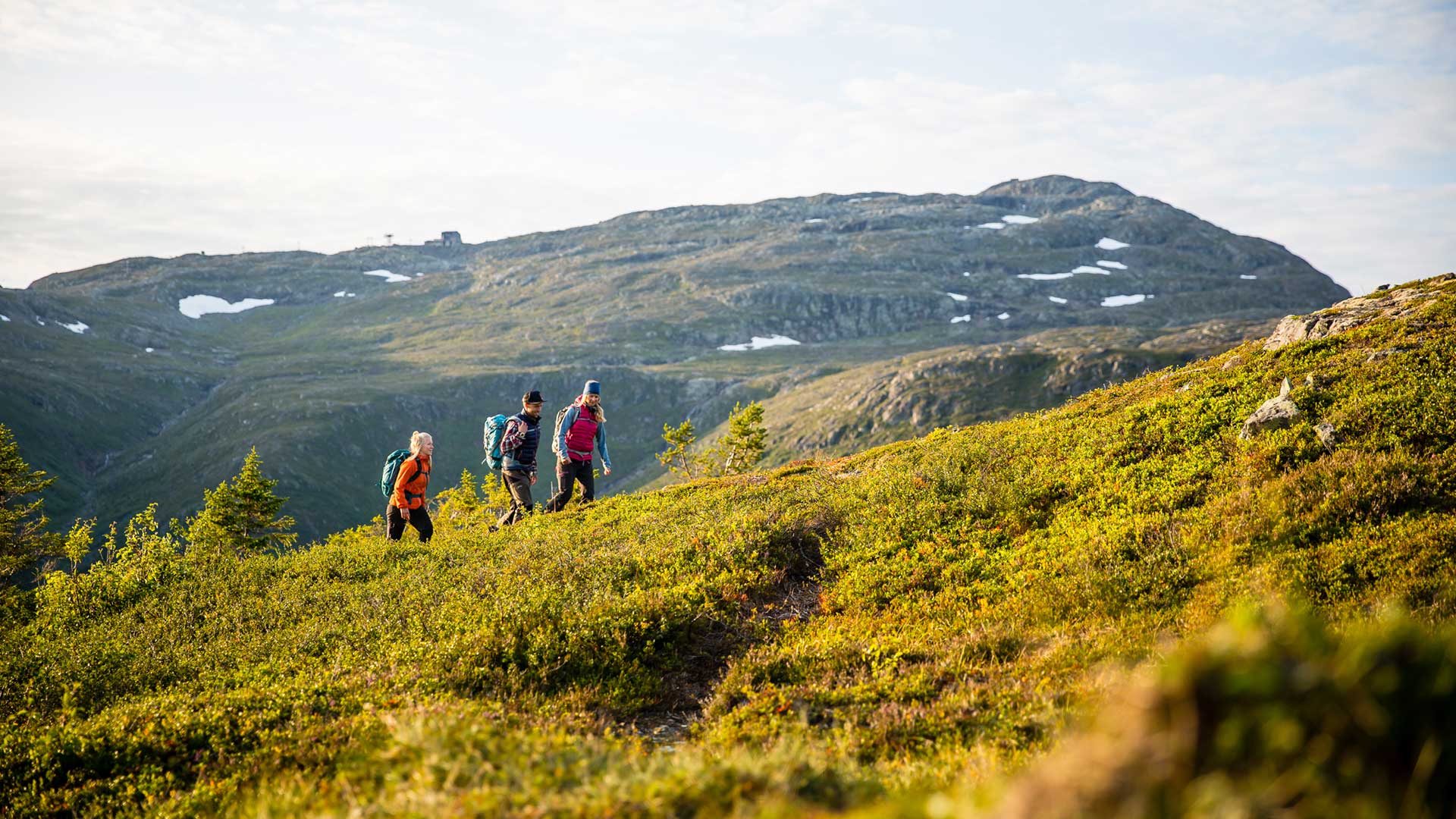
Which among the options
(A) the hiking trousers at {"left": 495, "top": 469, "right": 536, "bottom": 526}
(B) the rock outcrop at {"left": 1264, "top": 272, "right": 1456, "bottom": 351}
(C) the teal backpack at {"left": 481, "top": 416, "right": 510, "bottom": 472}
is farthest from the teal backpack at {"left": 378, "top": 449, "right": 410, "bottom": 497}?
(B) the rock outcrop at {"left": 1264, "top": 272, "right": 1456, "bottom": 351}

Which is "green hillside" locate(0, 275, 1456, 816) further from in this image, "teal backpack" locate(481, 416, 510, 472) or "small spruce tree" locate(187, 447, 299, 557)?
"small spruce tree" locate(187, 447, 299, 557)

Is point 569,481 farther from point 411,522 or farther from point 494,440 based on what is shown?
point 411,522

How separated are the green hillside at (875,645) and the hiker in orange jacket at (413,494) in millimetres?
1000

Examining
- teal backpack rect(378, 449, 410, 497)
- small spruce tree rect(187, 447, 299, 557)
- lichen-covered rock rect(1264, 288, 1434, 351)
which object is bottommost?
small spruce tree rect(187, 447, 299, 557)

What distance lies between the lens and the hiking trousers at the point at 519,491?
71.3 ft

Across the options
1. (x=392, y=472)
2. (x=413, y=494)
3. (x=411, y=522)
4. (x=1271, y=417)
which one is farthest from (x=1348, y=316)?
(x=392, y=472)

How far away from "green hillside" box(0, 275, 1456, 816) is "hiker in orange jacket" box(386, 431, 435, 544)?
3.28ft

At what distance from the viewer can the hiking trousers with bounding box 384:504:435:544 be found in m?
18.9

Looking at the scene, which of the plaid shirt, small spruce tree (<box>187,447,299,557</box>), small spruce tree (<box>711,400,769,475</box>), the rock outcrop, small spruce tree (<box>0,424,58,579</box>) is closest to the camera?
the rock outcrop

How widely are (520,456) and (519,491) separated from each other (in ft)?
3.25

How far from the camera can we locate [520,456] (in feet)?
72.0

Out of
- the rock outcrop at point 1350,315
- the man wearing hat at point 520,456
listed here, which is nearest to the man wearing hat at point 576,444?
the man wearing hat at point 520,456

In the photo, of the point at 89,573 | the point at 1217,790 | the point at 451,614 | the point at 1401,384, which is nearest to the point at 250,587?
the point at 89,573

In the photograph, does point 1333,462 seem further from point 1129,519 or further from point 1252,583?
point 1252,583
